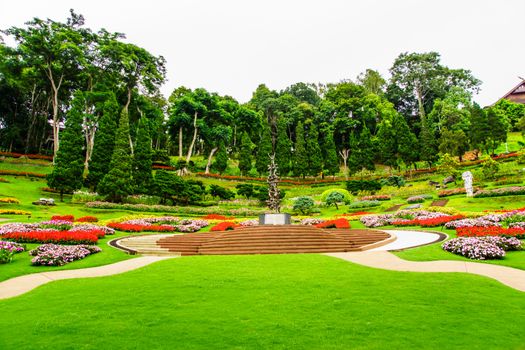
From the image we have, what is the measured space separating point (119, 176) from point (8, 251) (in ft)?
72.7

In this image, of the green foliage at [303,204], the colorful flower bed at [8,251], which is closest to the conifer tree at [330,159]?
the green foliage at [303,204]

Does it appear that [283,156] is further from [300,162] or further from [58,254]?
[58,254]

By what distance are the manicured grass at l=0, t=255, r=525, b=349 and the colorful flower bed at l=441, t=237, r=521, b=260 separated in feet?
11.4

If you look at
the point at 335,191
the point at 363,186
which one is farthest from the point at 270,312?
the point at 363,186

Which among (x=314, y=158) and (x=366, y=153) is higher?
(x=366, y=153)

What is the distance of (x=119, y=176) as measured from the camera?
34.1 m

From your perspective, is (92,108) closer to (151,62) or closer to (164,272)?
(151,62)

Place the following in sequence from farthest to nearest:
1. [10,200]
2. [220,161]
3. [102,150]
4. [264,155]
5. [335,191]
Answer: [264,155] → [220,161] → [102,150] → [335,191] → [10,200]

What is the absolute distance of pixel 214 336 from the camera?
5184 mm

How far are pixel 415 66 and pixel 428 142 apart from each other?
29838 millimetres

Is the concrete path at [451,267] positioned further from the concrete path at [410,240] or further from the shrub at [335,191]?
the shrub at [335,191]

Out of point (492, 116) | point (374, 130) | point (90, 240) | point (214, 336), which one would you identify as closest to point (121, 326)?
point (214, 336)

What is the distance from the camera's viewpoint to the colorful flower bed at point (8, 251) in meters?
11.9

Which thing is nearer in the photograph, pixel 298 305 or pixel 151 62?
pixel 298 305
